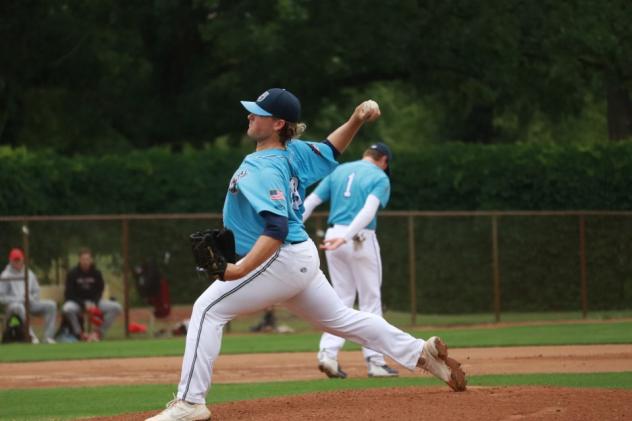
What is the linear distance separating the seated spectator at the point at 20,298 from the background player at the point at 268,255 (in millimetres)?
11565

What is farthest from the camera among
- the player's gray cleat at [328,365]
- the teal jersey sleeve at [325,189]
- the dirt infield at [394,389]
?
the teal jersey sleeve at [325,189]

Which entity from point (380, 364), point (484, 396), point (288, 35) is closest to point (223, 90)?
point (288, 35)

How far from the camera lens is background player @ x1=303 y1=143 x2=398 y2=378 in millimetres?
11750

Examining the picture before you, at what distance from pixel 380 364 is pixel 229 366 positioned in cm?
287

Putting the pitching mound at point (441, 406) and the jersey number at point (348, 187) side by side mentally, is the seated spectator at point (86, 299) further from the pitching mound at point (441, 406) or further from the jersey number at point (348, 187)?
the pitching mound at point (441, 406)

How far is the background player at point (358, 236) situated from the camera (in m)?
11.8

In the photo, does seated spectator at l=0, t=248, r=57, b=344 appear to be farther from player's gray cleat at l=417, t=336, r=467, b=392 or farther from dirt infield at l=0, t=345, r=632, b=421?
player's gray cleat at l=417, t=336, r=467, b=392

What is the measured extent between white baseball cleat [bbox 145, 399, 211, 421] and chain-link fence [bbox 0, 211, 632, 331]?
12.9 metres

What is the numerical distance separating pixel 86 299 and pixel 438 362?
38.7 ft

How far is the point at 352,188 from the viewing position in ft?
39.4

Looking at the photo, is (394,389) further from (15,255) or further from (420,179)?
(420,179)

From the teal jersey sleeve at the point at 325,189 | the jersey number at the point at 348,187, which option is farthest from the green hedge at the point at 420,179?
the jersey number at the point at 348,187

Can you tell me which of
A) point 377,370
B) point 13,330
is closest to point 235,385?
point 377,370

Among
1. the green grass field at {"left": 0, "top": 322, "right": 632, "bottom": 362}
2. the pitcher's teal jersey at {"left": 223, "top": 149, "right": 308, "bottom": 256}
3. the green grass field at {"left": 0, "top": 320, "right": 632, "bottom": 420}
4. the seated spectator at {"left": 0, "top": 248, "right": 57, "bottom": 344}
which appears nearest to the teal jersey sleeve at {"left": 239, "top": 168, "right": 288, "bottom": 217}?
Answer: the pitcher's teal jersey at {"left": 223, "top": 149, "right": 308, "bottom": 256}
